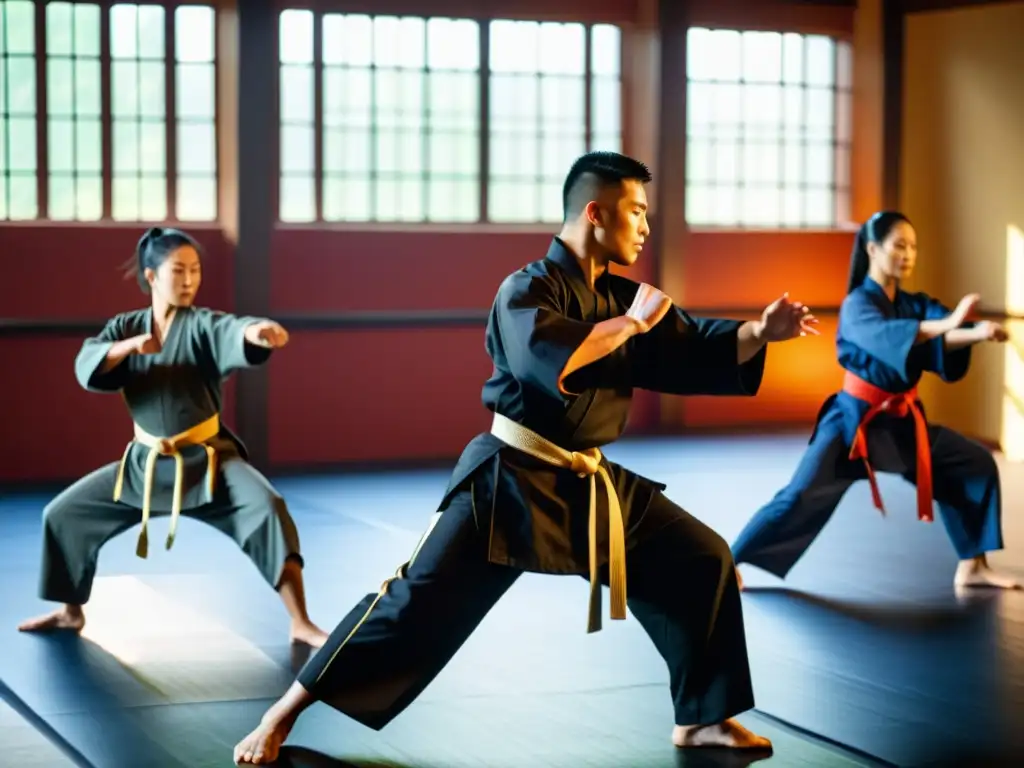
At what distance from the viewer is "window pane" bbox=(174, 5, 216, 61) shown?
7.57 meters

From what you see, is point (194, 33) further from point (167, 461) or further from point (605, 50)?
point (167, 461)

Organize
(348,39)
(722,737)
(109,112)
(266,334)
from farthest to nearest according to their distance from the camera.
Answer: (348,39) < (109,112) < (266,334) < (722,737)

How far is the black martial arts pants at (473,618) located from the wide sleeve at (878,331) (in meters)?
1.61

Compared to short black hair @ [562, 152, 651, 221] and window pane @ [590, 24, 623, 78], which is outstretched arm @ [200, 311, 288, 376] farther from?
window pane @ [590, 24, 623, 78]

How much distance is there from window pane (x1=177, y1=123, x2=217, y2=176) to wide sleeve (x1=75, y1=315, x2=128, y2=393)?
352 centimetres

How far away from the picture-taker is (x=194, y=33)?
7594 millimetres

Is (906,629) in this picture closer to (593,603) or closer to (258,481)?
(593,603)

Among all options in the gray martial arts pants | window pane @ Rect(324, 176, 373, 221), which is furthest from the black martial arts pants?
window pane @ Rect(324, 176, 373, 221)

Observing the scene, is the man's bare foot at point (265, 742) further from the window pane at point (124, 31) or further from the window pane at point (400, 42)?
the window pane at point (400, 42)

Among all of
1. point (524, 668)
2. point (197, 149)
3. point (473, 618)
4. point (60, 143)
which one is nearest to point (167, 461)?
point (524, 668)

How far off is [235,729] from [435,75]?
528 cm

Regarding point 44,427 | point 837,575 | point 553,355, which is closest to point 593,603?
point 553,355

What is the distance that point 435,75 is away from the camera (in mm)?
8156

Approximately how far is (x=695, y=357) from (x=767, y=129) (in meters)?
6.18
